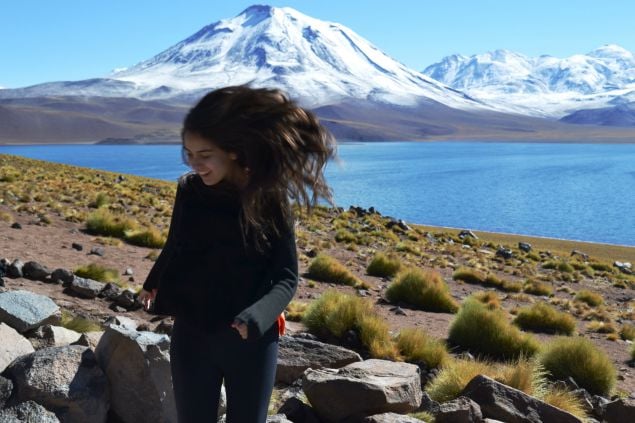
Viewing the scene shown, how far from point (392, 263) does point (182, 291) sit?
12.0 m

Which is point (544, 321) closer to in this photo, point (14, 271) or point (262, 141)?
point (14, 271)

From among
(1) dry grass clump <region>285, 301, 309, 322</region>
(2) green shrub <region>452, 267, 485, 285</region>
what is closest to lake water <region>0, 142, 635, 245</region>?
(2) green shrub <region>452, 267, 485, 285</region>

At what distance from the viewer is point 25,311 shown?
16.5ft

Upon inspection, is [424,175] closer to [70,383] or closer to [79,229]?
[79,229]

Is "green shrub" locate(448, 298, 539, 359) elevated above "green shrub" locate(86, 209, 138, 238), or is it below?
below

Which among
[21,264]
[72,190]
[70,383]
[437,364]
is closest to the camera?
[70,383]

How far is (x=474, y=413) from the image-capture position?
177 inches

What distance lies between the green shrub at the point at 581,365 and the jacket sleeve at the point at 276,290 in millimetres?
5092

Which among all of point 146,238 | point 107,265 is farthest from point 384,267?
point 107,265

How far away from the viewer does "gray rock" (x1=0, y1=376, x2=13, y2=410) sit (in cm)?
381

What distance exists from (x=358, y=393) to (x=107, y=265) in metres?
6.93

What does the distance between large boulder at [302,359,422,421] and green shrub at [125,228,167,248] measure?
8784 millimetres

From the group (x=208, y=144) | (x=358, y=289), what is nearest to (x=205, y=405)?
(x=208, y=144)

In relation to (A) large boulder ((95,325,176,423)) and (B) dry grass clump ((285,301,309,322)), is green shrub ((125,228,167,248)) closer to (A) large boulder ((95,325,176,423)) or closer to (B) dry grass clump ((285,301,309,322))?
(B) dry grass clump ((285,301,309,322))
